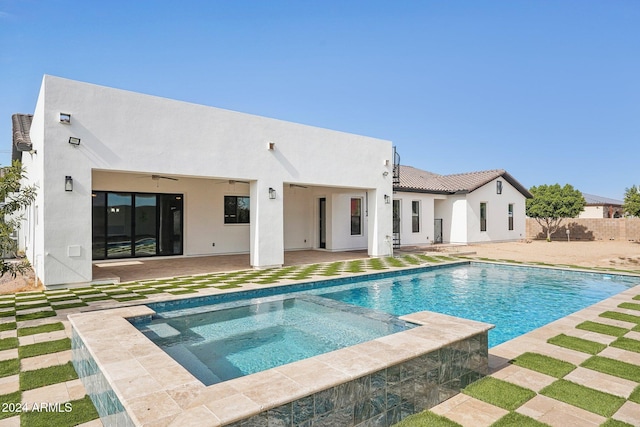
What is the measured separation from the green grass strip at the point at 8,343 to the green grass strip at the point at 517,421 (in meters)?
6.12

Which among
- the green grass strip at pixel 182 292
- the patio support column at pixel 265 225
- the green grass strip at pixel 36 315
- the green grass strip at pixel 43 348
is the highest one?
the patio support column at pixel 265 225

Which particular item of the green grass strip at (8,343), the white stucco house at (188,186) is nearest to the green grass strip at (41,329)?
the green grass strip at (8,343)

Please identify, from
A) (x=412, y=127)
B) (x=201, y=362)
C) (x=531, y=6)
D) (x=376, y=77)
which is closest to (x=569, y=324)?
(x=201, y=362)

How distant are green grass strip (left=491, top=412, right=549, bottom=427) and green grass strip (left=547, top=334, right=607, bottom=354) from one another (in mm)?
2345

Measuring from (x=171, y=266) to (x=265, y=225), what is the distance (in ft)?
12.1

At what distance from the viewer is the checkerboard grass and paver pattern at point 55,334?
347 centimetres

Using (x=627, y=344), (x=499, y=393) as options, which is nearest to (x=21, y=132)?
(x=499, y=393)

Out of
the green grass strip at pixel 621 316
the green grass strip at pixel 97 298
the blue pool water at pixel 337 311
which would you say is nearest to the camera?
the blue pool water at pixel 337 311

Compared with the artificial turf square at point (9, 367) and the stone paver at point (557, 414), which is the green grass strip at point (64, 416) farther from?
the stone paver at point (557, 414)

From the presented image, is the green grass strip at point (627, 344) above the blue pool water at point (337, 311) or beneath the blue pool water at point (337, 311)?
above

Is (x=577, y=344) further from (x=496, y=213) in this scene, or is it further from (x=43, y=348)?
(x=496, y=213)

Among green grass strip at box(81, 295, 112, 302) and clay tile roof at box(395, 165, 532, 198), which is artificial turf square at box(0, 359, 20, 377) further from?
clay tile roof at box(395, 165, 532, 198)

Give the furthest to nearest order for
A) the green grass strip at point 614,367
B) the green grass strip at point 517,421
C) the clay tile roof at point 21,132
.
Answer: the clay tile roof at point 21,132, the green grass strip at point 614,367, the green grass strip at point 517,421

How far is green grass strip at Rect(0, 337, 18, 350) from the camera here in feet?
16.5
